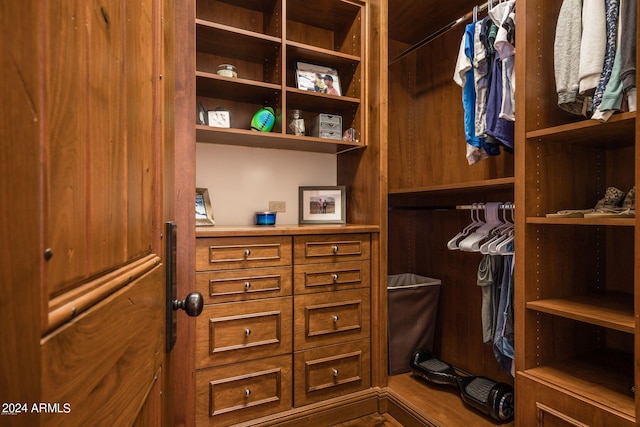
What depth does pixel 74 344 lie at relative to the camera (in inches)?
12.6

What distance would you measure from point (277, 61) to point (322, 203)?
90 cm

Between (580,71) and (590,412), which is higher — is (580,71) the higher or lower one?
the higher one

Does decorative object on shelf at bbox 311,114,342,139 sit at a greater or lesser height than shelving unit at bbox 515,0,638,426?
greater

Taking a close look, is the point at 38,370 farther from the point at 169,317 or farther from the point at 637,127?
the point at 637,127

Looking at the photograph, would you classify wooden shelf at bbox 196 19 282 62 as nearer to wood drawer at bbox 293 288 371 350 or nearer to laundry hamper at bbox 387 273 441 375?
wood drawer at bbox 293 288 371 350

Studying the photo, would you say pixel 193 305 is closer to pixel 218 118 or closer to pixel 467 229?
pixel 218 118

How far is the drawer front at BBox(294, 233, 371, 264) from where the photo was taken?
1.85m

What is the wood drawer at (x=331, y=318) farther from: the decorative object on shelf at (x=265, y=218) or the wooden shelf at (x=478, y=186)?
the wooden shelf at (x=478, y=186)

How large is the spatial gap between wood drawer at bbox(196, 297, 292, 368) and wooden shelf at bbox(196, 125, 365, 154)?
87 cm

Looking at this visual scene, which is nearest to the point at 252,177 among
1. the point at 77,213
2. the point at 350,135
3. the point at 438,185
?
the point at 350,135

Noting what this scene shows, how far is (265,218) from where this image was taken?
216cm

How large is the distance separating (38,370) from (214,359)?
1506 millimetres

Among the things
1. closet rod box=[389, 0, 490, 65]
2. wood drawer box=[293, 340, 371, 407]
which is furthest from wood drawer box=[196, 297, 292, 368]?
closet rod box=[389, 0, 490, 65]

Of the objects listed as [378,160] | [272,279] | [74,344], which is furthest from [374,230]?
[74,344]
